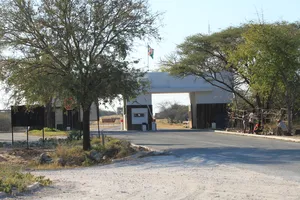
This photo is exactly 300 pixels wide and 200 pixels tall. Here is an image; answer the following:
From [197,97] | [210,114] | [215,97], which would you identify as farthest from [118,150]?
[215,97]

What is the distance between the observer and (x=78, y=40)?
22844mm

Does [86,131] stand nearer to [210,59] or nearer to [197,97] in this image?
[210,59]

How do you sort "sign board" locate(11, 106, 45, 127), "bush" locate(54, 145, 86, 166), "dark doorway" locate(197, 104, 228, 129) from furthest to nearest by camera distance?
"dark doorway" locate(197, 104, 228, 129) < "sign board" locate(11, 106, 45, 127) < "bush" locate(54, 145, 86, 166)

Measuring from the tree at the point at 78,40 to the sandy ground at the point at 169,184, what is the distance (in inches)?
239

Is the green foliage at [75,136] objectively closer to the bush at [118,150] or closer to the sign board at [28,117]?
the sign board at [28,117]

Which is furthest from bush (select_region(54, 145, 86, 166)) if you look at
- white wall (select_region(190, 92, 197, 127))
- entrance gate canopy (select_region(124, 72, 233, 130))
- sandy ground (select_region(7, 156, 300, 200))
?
white wall (select_region(190, 92, 197, 127))

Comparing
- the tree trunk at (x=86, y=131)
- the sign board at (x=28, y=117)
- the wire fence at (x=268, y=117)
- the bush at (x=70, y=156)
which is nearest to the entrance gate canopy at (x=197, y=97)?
the wire fence at (x=268, y=117)

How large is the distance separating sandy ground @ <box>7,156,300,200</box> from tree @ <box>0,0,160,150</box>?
6.07m

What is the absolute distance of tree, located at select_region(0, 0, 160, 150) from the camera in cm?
2231

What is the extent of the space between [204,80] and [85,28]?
31.9m

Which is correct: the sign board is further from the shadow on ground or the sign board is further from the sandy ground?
the sandy ground

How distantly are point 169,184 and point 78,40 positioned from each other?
11831 millimetres

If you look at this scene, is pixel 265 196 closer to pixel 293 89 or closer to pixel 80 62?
pixel 80 62

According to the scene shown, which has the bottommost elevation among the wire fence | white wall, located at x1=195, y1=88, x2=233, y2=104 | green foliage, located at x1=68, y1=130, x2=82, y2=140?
green foliage, located at x1=68, y1=130, x2=82, y2=140
